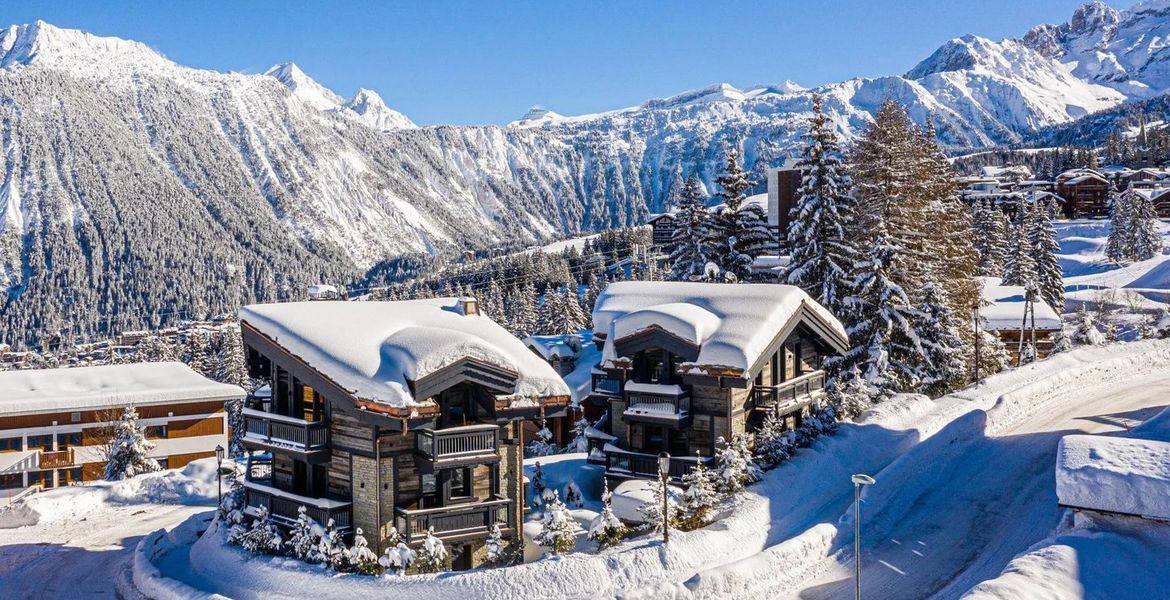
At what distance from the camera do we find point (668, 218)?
140 meters

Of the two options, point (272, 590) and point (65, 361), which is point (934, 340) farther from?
point (65, 361)

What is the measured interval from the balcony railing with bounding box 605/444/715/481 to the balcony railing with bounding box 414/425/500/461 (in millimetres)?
5999

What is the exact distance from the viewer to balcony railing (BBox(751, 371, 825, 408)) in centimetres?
2873

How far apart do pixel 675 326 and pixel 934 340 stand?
53.6ft

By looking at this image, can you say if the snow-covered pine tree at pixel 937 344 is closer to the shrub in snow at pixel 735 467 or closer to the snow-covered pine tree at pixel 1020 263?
the shrub in snow at pixel 735 467

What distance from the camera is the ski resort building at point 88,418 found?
150 feet

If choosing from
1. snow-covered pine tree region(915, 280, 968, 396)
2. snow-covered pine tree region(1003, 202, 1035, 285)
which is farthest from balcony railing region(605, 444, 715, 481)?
snow-covered pine tree region(1003, 202, 1035, 285)

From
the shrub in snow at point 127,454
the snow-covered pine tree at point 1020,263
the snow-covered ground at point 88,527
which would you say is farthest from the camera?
the snow-covered pine tree at point 1020,263

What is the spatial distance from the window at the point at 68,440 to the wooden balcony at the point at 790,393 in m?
36.9

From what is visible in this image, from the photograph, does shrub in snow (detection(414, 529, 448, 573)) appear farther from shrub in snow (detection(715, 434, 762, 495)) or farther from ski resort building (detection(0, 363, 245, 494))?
ski resort building (detection(0, 363, 245, 494))

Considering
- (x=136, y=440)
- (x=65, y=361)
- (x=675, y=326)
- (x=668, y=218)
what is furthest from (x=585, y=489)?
(x=65, y=361)

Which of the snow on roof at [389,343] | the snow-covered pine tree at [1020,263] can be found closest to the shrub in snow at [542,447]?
the snow on roof at [389,343]

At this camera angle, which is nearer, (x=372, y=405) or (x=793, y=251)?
(x=372, y=405)

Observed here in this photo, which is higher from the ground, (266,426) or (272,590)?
(266,426)
